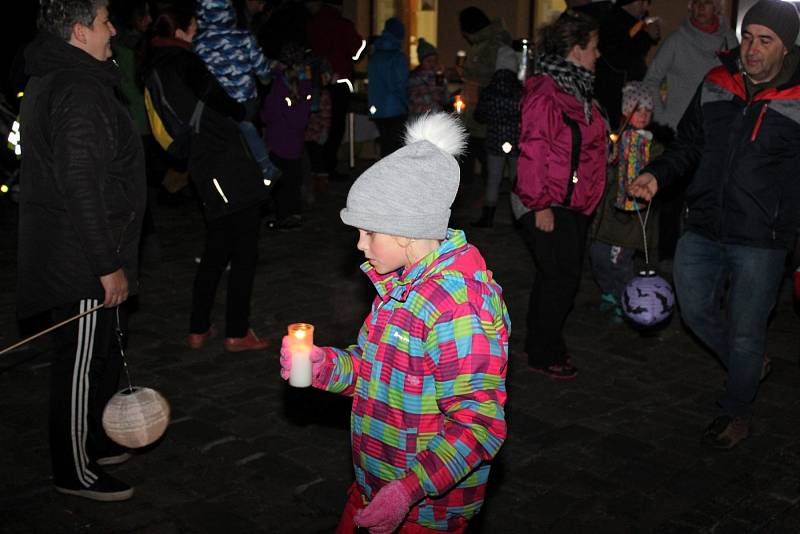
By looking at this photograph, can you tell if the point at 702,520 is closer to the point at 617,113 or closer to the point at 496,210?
the point at 617,113

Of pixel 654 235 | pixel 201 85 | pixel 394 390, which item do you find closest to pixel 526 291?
pixel 654 235

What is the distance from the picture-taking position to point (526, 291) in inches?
332

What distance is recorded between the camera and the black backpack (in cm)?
618

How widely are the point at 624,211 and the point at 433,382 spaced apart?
15.1 ft

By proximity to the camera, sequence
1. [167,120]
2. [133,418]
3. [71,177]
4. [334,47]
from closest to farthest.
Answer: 1. [71,177]
2. [133,418]
3. [167,120]
4. [334,47]

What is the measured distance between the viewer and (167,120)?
6.24m

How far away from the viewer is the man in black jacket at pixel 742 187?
4973mm

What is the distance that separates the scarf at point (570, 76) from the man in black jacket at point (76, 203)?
260 centimetres

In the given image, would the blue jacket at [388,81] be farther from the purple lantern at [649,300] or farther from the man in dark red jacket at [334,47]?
the purple lantern at [649,300]

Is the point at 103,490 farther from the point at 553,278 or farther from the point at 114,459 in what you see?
the point at 553,278

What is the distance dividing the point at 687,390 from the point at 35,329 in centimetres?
445

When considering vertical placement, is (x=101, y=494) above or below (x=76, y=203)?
below

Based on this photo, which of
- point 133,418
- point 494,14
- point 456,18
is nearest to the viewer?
point 133,418

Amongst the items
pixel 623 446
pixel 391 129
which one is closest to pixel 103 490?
pixel 623 446
